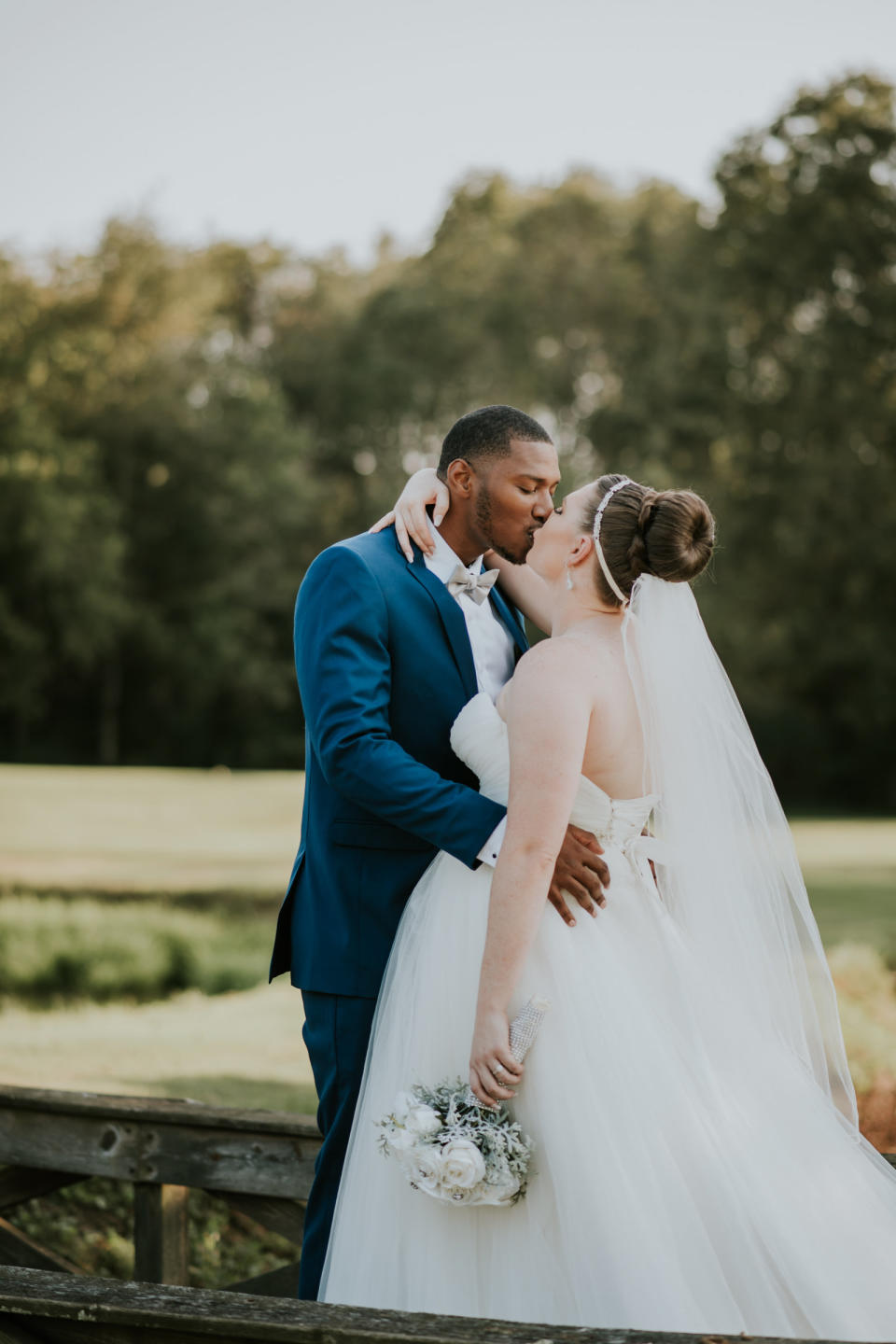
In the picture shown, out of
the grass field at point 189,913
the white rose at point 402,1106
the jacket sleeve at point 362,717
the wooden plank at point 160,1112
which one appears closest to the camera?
the white rose at point 402,1106

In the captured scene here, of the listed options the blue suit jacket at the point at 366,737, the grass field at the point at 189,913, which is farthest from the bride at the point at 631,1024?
the grass field at the point at 189,913

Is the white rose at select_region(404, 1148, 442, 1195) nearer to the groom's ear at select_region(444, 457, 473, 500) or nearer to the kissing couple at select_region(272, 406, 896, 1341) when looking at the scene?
the kissing couple at select_region(272, 406, 896, 1341)

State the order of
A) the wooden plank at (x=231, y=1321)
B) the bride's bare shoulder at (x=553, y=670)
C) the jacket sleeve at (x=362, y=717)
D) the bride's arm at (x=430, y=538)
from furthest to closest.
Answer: the bride's arm at (x=430, y=538) < the jacket sleeve at (x=362, y=717) < the bride's bare shoulder at (x=553, y=670) < the wooden plank at (x=231, y=1321)

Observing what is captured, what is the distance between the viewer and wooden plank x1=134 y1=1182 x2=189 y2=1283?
12.6 ft

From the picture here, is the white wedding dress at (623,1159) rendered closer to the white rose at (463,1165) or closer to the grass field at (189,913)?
the white rose at (463,1165)

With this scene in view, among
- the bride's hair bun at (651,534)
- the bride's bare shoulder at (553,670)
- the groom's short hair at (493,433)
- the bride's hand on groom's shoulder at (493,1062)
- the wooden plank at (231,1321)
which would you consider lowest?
the wooden plank at (231,1321)

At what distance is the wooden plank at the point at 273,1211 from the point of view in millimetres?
3900

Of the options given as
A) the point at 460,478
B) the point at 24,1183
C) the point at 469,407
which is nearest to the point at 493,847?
the point at 460,478

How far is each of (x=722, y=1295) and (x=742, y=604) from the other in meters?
33.3

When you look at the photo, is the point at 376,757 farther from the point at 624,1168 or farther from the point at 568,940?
the point at 624,1168

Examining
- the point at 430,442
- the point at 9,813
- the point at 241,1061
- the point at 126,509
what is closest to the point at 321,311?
the point at 430,442

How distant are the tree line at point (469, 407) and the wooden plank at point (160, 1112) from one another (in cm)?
2802

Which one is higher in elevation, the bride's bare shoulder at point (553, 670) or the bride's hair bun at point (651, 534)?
the bride's hair bun at point (651, 534)

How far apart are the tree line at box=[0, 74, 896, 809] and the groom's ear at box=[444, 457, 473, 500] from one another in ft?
91.7
